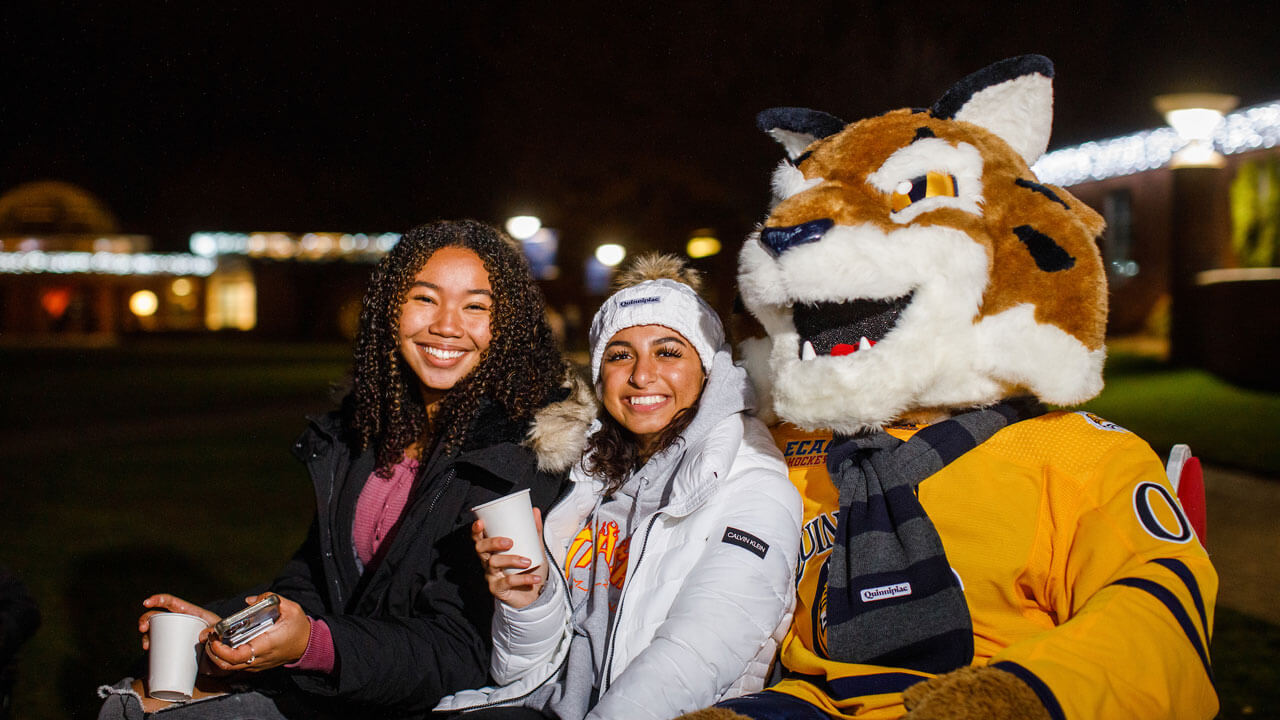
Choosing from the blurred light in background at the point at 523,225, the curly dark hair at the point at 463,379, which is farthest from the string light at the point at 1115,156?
the curly dark hair at the point at 463,379

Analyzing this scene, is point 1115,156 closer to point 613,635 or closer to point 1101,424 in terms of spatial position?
point 1101,424

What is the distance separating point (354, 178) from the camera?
41469 mm

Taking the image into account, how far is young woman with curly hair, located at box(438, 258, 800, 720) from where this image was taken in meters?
2.20

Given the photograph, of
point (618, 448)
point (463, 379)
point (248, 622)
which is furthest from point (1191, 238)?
point (248, 622)

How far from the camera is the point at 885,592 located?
220 cm

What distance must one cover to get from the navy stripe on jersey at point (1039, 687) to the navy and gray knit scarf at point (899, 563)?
364mm

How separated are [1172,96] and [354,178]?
114ft

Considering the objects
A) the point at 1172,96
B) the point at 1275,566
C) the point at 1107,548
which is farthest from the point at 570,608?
the point at 1172,96

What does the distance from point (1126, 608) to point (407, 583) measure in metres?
1.83

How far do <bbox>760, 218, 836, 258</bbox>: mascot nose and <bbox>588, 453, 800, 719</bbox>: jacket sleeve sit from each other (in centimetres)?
61

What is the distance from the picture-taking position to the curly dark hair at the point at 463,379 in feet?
10.2

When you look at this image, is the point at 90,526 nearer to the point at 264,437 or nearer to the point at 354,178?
the point at 264,437

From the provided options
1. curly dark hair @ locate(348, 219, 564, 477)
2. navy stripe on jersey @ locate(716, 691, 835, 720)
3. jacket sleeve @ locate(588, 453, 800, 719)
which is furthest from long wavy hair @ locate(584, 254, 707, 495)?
navy stripe on jersey @ locate(716, 691, 835, 720)

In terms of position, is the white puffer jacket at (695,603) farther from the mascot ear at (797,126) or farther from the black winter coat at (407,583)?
the mascot ear at (797,126)
